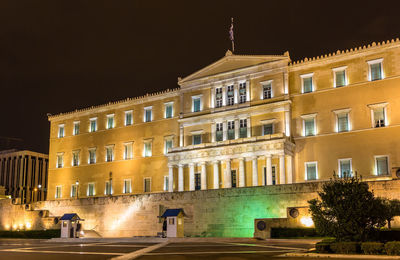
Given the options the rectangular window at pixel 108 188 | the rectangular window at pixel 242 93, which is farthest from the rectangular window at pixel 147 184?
the rectangular window at pixel 242 93

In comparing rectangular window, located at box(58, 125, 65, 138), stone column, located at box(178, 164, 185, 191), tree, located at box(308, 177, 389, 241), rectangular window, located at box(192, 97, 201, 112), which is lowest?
tree, located at box(308, 177, 389, 241)

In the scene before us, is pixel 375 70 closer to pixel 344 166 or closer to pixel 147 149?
pixel 344 166

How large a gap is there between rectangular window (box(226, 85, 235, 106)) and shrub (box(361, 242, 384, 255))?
94.1 ft

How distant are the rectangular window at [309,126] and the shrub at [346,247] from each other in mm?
23575

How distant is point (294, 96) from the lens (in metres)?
43.4

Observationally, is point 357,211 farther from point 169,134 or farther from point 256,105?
point 169,134

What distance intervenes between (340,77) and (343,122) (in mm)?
4077

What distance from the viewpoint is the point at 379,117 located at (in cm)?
3900

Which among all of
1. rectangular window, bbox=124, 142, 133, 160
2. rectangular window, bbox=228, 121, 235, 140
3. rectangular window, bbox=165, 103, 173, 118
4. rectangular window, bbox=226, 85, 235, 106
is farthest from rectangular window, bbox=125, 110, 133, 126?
rectangular window, bbox=228, 121, 235, 140

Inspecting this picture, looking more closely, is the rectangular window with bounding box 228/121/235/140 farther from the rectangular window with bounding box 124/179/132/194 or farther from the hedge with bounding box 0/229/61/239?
the hedge with bounding box 0/229/61/239

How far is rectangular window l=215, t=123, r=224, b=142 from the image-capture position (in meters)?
46.0

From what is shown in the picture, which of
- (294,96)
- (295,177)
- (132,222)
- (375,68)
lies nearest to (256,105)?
(294,96)

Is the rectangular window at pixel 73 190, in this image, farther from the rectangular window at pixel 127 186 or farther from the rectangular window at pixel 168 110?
the rectangular window at pixel 168 110

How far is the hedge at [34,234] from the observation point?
135 ft
